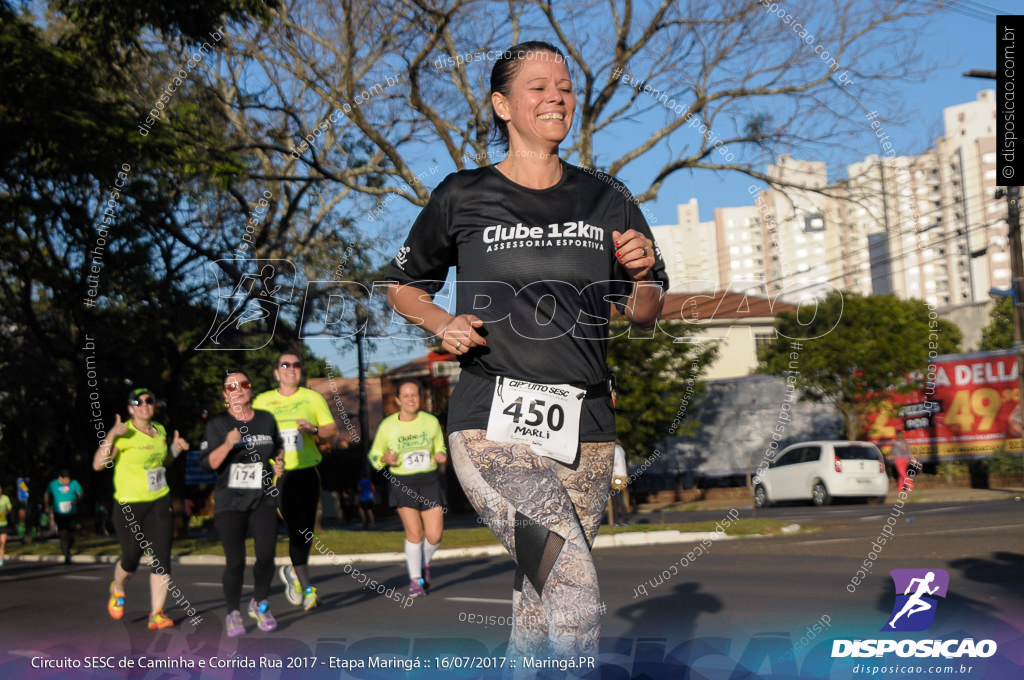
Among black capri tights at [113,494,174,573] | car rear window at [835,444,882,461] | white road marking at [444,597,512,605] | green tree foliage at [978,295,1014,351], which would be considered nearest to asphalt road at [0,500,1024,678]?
white road marking at [444,597,512,605]

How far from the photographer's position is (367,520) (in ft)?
96.2

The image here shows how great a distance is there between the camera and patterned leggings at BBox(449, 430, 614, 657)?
267 cm

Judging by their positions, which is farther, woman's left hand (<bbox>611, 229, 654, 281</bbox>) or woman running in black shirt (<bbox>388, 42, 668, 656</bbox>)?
woman's left hand (<bbox>611, 229, 654, 281</bbox>)

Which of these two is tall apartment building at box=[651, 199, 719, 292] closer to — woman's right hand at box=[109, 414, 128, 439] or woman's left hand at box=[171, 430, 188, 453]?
woman's left hand at box=[171, 430, 188, 453]

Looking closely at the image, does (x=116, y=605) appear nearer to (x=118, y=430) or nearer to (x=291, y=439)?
(x=118, y=430)

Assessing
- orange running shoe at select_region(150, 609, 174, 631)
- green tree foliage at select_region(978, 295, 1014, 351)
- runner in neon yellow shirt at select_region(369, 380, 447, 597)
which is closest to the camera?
orange running shoe at select_region(150, 609, 174, 631)

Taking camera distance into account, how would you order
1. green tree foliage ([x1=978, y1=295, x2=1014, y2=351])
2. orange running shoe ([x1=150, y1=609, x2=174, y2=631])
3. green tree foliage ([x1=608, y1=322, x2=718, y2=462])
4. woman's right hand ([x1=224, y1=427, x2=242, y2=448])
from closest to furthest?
1. woman's right hand ([x1=224, y1=427, x2=242, y2=448])
2. orange running shoe ([x1=150, y1=609, x2=174, y2=631])
3. green tree foliage ([x1=608, y1=322, x2=718, y2=462])
4. green tree foliage ([x1=978, y1=295, x2=1014, y2=351])

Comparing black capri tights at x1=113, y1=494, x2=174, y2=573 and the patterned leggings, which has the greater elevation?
the patterned leggings

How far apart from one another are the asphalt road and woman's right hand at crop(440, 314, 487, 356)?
1.64 meters

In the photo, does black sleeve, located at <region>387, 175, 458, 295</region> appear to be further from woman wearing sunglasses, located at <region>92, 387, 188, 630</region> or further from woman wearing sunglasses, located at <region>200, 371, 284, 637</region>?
woman wearing sunglasses, located at <region>92, 387, 188, 630</region>

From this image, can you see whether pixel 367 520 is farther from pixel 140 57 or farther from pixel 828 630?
pixel 828 630

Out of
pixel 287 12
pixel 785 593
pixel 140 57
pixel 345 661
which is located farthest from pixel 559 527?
pixel 140 57

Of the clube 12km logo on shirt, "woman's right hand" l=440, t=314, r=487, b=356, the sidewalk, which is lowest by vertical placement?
the sidewalk

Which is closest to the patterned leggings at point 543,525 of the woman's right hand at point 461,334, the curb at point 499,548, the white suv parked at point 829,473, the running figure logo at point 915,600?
the woman's right hand at point 461,334
